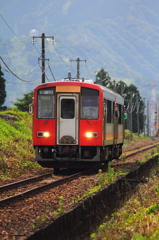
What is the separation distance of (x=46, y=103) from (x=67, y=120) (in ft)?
3.13

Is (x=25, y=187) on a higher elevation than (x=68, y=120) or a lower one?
lower

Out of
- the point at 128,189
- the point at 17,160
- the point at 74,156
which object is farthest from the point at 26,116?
the point at 128,189

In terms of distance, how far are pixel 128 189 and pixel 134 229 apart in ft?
18.5

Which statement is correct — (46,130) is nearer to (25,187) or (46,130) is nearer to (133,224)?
(25,187)

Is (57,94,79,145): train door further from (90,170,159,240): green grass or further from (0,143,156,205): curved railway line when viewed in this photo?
(90,170,159,240): green grass

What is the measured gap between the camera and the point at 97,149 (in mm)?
18328

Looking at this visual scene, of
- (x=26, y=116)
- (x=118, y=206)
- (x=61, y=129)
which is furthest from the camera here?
(x=26, y=116)

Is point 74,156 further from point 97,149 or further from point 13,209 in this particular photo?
point 13,209

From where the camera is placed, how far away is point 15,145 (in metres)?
26.2

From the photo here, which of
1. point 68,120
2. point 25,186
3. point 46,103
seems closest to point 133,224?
point 25,186

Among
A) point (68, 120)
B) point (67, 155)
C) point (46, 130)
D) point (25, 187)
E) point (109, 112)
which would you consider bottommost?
point (25, 187)

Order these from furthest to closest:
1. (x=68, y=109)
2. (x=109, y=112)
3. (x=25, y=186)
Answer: (x=109, y=112) < (x=68, y=109) < (x=25, y=186)

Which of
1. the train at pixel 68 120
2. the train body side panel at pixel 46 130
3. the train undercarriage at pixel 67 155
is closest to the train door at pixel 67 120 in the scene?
the train at pixel 68 120

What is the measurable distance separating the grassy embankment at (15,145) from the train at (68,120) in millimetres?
1842
